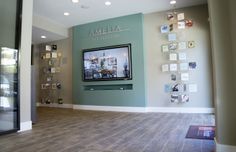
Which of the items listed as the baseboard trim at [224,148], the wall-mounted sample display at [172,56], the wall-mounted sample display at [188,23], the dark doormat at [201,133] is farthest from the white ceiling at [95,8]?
the baseboard trim at [224,148]

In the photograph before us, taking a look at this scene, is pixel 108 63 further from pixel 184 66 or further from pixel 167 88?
pixel 184 66

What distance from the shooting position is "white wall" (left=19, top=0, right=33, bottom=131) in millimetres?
3744

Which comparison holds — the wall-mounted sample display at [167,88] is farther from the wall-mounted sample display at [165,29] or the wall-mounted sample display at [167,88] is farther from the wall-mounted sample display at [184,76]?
the wall-mounted sample display at [165,29]

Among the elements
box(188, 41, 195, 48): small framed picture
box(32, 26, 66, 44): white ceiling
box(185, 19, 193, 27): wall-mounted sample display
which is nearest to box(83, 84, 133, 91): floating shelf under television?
box(188, 41, 195, 48): small framed picture

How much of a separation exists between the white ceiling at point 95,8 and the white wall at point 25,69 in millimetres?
1658

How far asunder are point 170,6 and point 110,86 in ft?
10.8

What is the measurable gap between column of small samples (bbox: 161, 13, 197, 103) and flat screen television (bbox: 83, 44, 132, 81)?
1.21 m

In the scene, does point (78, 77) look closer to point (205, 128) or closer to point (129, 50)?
point (129, 50)

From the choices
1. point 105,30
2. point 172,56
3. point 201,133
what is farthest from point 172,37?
point 201,133

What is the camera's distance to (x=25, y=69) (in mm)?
3842

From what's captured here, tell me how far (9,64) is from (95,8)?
3.21 m

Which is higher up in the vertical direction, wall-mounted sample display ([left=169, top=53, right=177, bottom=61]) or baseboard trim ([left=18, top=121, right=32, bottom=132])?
wall-mounted sample display ([left=169, top=53, right=177, bottom=61])

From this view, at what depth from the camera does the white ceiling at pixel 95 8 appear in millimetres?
5457

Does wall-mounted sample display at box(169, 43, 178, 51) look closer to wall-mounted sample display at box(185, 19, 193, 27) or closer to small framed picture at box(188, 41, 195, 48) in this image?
small framed picture at box(188, 41, 195, 48)
